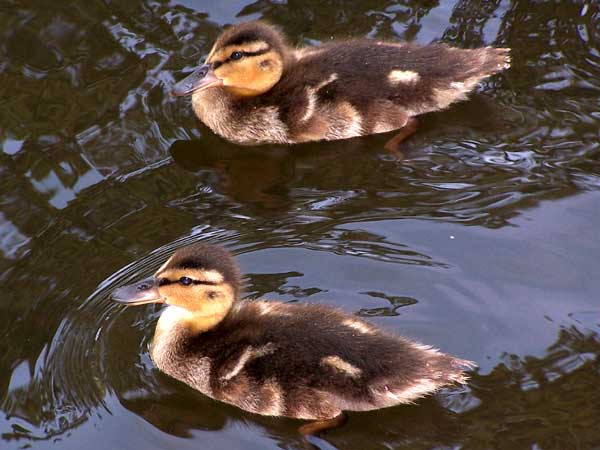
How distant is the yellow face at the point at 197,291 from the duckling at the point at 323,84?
1682 millimetres

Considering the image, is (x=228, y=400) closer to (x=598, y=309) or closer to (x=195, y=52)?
(x=598, y=309)

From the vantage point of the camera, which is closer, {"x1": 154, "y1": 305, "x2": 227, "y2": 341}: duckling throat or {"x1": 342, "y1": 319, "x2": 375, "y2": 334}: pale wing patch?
{"x1": 342, "y1": 319, "x2": 375, "y2": 334}: pale wing patch

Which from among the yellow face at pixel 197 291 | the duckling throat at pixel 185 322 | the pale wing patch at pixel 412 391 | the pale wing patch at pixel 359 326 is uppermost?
the yellow face at pixel 197 291

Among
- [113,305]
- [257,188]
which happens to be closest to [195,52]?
[257,188]

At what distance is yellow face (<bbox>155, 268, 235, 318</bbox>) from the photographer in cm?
429

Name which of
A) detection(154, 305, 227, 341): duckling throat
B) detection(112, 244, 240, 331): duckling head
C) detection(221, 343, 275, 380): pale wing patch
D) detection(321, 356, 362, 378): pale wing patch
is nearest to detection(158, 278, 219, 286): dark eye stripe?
detection(112, 244, 240, 331): duckling head

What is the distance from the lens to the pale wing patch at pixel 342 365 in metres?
4.09

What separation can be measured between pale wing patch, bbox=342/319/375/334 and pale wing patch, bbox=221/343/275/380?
29 cm

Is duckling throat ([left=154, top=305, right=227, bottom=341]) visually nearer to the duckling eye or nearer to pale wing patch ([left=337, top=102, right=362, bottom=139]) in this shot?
the duckling eye

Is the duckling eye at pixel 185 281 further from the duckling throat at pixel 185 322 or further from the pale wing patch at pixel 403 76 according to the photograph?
the pale wing patch at pixel 403 76

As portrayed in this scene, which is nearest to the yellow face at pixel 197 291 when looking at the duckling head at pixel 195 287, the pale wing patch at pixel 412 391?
the duckling head at pixel 195 287

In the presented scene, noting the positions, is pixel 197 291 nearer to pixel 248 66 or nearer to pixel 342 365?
pixel 342 365

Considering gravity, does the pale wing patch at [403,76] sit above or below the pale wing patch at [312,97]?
below

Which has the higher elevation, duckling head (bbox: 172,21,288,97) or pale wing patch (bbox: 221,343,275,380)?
duckling head (bbox: 172,21,288,97)
